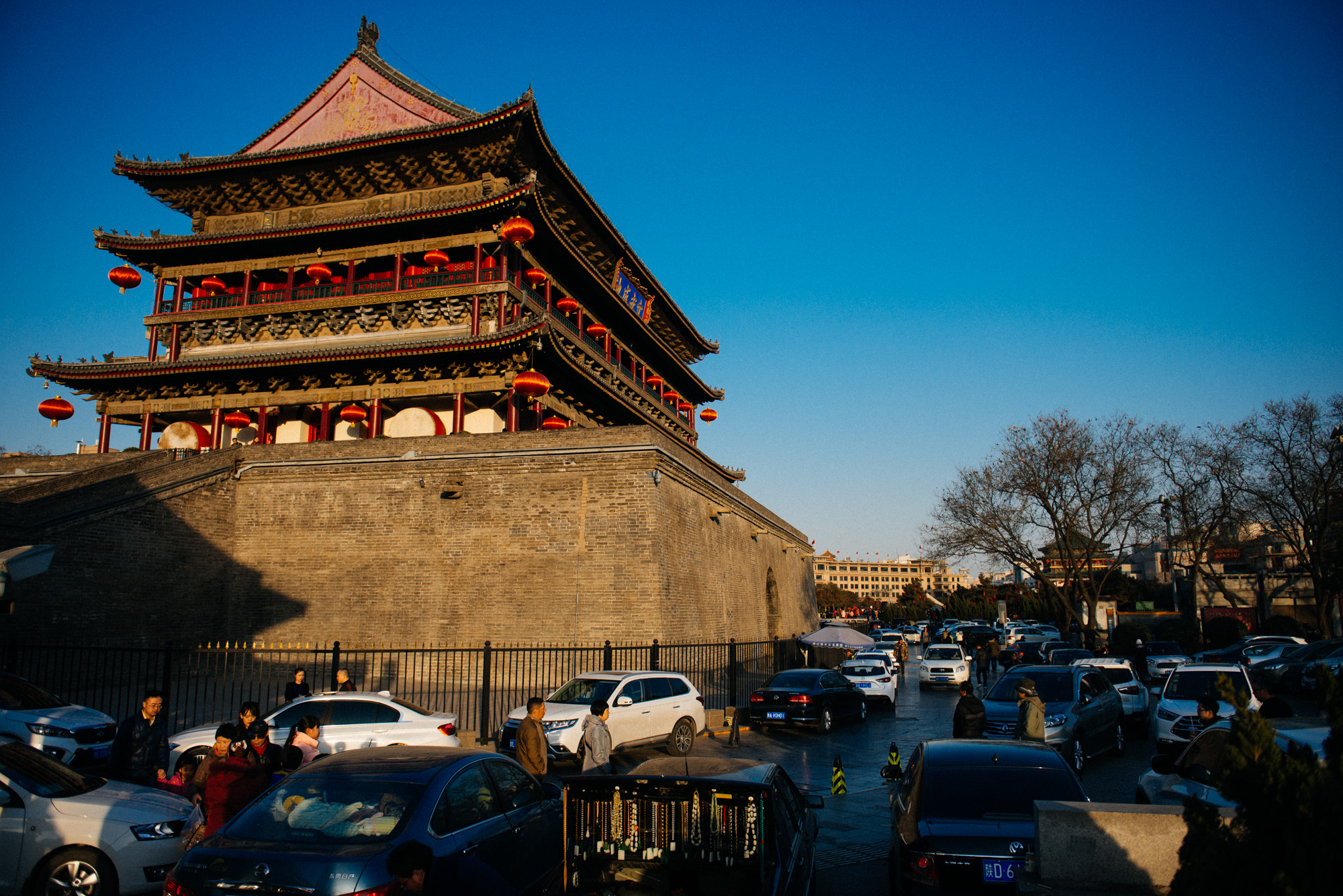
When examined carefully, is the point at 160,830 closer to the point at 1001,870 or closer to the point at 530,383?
the point at 1001,870

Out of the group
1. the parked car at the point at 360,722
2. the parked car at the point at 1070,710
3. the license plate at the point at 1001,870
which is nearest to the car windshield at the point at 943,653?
the parked car at the point at 1070,710

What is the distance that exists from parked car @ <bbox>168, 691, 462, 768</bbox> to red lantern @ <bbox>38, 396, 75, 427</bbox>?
24.1 metres

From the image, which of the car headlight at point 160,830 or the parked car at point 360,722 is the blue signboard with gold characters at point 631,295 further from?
the car headlight at point 160,830

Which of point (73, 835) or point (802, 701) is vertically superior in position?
point (73, 835)

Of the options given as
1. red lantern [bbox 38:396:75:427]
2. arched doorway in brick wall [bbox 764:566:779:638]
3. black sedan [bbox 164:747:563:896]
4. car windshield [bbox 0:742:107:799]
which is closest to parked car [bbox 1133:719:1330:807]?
black sedan [bbox 164:747:563:896]

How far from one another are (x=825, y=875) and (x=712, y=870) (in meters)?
3.31

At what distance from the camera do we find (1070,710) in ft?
39.8

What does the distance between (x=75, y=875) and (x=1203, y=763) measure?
902 cm

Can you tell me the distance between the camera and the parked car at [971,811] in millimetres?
5438

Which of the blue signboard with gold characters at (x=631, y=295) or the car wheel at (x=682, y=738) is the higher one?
the blue signboard with gold characters at (x=631, y=295)

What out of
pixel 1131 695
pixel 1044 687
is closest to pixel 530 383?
pixel 1044 687

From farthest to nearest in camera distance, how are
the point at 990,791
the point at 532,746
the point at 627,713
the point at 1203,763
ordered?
the point at 627,713 → the point at 532,746 → the point at 1203,763 → the point at 990,791

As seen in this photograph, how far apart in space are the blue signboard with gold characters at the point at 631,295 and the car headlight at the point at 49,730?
1043 inches

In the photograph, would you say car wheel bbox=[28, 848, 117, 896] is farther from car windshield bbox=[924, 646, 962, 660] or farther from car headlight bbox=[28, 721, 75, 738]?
car windshield bbox=[924, 646, 962, 660]
